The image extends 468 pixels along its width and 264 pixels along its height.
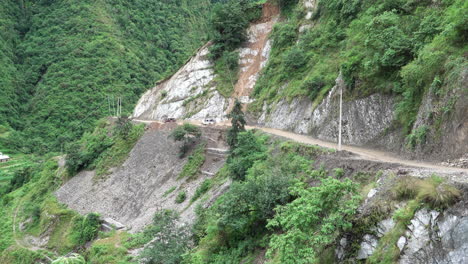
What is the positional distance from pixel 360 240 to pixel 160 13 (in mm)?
106968

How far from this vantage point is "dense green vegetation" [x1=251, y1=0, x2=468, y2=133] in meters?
16.2

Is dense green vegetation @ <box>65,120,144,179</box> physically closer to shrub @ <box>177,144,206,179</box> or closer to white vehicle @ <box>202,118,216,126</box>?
white vehicle @ <box>202,118,216,126</box>

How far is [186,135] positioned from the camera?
117 feet

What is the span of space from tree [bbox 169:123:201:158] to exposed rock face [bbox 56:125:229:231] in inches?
32.8

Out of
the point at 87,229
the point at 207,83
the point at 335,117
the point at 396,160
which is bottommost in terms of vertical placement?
the point at 87,229

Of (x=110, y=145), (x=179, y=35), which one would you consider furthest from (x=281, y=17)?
(x=179, y=35)

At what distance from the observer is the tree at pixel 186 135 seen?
33938 mm

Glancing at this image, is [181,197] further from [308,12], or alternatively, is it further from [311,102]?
[308,12]

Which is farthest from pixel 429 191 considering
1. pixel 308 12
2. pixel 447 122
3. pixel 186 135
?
pixel 308 12

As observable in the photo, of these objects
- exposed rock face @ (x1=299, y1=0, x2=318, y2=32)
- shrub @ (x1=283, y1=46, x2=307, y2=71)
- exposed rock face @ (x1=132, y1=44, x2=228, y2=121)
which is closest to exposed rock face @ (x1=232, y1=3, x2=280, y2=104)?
exposed rock face @ (x1=132, y1=44, x2=228, y2=121)

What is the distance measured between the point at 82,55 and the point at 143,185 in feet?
208

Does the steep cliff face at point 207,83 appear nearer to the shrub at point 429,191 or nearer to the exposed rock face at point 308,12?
the exposed rock face at point 308,12

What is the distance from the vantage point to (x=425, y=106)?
16.4 m

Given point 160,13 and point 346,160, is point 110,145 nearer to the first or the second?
point 346,160
